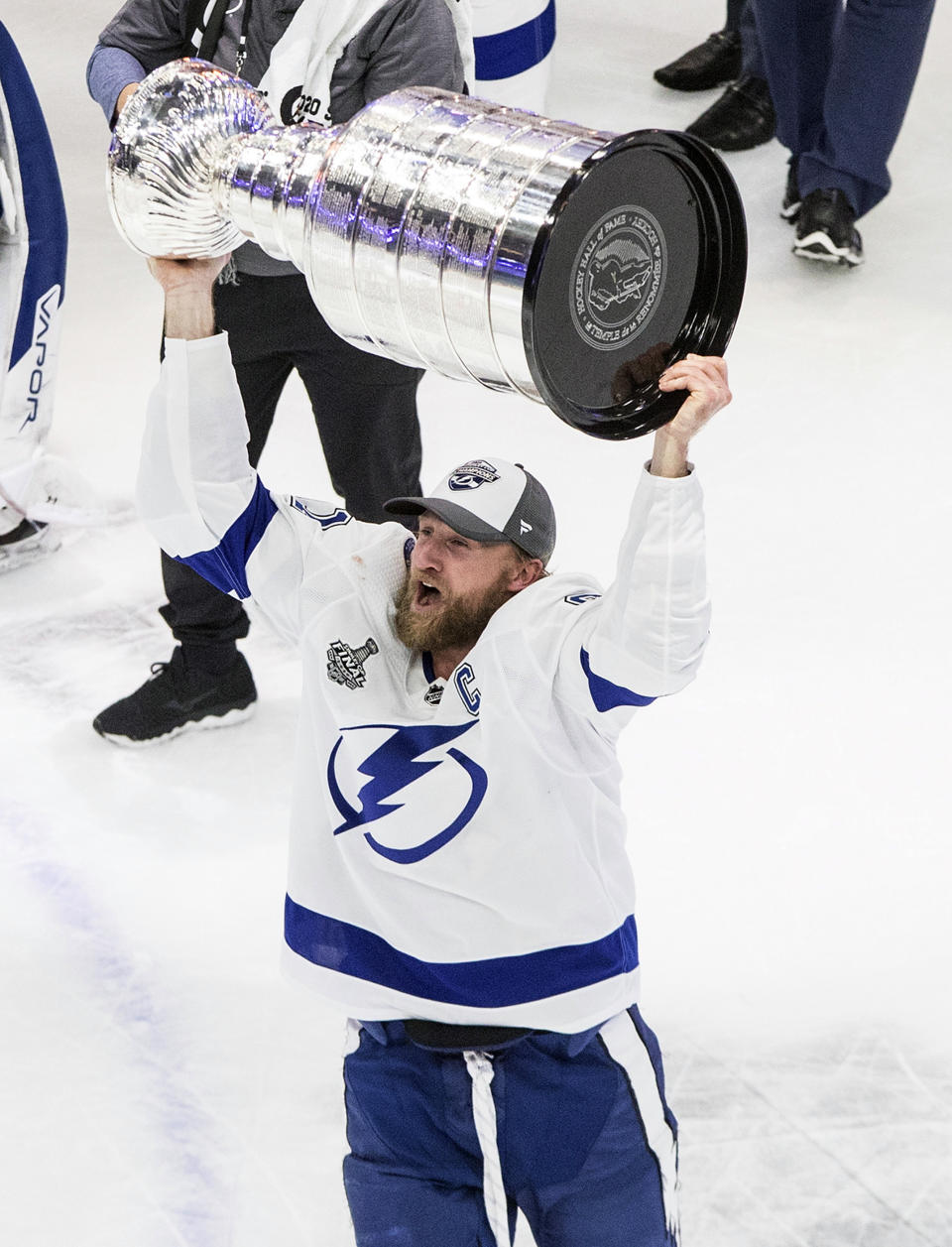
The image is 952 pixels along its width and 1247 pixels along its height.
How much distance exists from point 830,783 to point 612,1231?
43.8 inches

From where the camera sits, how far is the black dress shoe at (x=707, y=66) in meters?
4.75

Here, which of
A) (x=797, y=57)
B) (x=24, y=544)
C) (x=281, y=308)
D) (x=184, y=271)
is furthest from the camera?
(x=797, y=57)

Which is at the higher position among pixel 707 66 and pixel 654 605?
pixel 654 605

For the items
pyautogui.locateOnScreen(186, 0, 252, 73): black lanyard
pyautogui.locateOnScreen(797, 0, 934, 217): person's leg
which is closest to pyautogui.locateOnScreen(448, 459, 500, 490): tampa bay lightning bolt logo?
pyautogui.locateOnScreen(186, 0, 252, 73): black lanyard

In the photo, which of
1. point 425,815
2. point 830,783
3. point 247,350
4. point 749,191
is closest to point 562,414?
point 425,815

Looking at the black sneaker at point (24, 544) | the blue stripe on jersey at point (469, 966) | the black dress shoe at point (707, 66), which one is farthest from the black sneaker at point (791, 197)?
the blue stripe on jersey at point (469, 966)

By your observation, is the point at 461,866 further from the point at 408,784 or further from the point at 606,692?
the point at 606,692

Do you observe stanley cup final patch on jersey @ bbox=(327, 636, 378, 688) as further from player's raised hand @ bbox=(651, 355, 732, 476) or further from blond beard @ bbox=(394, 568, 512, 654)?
player's raised hand @ bbox=(651, 355, 732, 476)

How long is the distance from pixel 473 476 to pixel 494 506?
6cm

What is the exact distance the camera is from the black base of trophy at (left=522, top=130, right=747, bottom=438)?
1.24m

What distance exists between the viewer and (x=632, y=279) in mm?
1307

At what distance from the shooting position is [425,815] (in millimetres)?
1760

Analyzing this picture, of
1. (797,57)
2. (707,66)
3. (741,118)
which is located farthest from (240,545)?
(707,66)

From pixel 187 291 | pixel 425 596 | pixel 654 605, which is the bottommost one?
pixel 425 596
